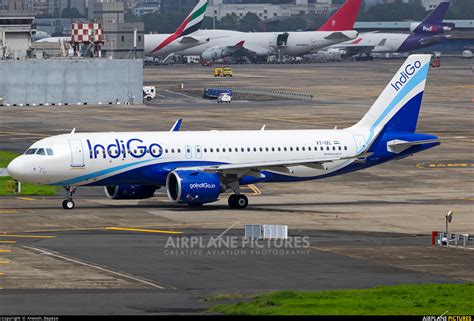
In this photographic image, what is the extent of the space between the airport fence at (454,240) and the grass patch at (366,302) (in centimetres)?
1233

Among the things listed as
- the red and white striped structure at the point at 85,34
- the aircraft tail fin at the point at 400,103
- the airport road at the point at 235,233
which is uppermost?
the red and white striped structure at the point at 85,34

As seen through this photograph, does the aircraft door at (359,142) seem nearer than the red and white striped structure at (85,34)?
Yes

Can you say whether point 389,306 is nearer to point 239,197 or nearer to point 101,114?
point 239,197

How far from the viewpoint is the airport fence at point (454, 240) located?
55688 millimetres

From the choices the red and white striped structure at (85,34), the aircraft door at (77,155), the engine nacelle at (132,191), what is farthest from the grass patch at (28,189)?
the red and white striped structure at (85,34)

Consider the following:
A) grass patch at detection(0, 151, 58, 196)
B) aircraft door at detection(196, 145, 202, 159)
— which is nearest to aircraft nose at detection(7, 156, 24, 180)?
aircraft door at detection(196, 145, 202, 159)

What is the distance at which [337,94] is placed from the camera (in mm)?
177000

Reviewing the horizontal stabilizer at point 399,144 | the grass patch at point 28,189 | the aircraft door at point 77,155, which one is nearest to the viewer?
the aircraft door at point 77,155

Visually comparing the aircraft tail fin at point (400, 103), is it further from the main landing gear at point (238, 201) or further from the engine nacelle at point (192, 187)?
the engine nacelle at point (192, 187)

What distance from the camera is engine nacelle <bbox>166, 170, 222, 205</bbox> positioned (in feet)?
219

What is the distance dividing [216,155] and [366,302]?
30.7 m

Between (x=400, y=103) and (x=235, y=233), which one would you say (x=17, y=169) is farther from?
(x=400, y=103)

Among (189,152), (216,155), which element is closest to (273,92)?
(216,155)

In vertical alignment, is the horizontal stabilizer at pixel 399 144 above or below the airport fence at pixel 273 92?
below
